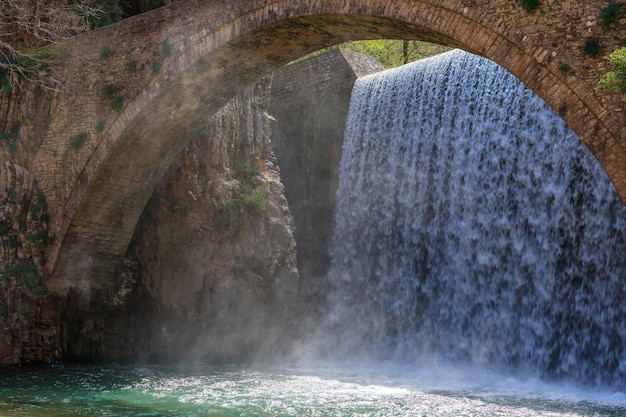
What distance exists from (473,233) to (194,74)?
5.18 m

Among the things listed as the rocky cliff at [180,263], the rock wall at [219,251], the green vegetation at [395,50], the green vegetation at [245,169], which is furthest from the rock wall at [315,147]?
the green vegetation at [395,50]

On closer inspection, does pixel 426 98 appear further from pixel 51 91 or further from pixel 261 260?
pixel 51 91

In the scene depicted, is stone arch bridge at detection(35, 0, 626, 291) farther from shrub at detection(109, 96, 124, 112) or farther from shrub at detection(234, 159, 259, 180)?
shrub at detection(234, 159, 259, 180)

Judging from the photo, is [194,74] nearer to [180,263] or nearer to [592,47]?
[180,263]

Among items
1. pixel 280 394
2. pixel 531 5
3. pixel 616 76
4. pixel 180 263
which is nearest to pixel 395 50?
pixel 180 263

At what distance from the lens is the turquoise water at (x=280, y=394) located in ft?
28.5

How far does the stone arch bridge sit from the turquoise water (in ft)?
8.25

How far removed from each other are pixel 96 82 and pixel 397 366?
680 centimetres

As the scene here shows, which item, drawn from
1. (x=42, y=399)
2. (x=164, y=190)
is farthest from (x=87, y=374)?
(x=164, y=190)

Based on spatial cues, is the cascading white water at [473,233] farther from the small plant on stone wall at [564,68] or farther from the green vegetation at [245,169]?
the small plant on stone wall at [564,68]

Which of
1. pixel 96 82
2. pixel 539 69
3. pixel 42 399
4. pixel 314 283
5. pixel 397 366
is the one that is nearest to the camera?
pixel 539 69

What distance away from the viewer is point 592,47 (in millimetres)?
7730

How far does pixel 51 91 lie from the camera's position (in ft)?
44.1

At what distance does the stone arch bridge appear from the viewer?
786 cm
